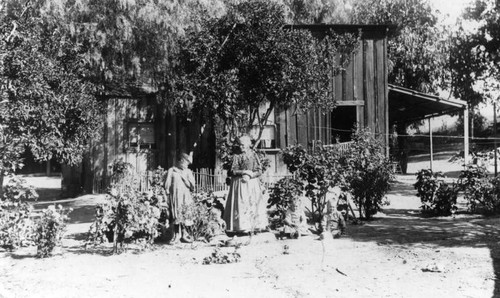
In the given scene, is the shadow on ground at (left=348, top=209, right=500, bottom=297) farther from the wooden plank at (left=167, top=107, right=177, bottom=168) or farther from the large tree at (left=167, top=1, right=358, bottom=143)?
the wooden plank at (left=167, top=107, right=177, bottom=168)

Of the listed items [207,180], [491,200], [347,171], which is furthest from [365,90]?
[347,171]

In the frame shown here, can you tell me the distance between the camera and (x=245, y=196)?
29.6 ft

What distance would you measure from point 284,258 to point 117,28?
356 inches

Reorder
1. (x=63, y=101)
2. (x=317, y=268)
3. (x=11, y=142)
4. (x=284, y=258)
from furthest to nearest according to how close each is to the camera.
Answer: (x=63, y=101)
(x=11, y=142)
(x=284, y=258)
(x=317, y=268)

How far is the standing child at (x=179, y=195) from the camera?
9.09 meters

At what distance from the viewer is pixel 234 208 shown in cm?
902

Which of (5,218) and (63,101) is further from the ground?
(63,101)

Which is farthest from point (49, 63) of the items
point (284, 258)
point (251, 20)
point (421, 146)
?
point (421, 146)

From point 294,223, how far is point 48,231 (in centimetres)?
461

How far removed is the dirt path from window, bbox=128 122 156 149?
27.1 feet

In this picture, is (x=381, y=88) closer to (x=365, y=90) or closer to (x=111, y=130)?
(x=365, y=90)

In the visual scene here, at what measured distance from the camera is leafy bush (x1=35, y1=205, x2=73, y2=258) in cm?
785

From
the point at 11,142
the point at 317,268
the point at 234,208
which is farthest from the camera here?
the point at 234,208

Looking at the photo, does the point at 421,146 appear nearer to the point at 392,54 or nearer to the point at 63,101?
the point at 392,54
